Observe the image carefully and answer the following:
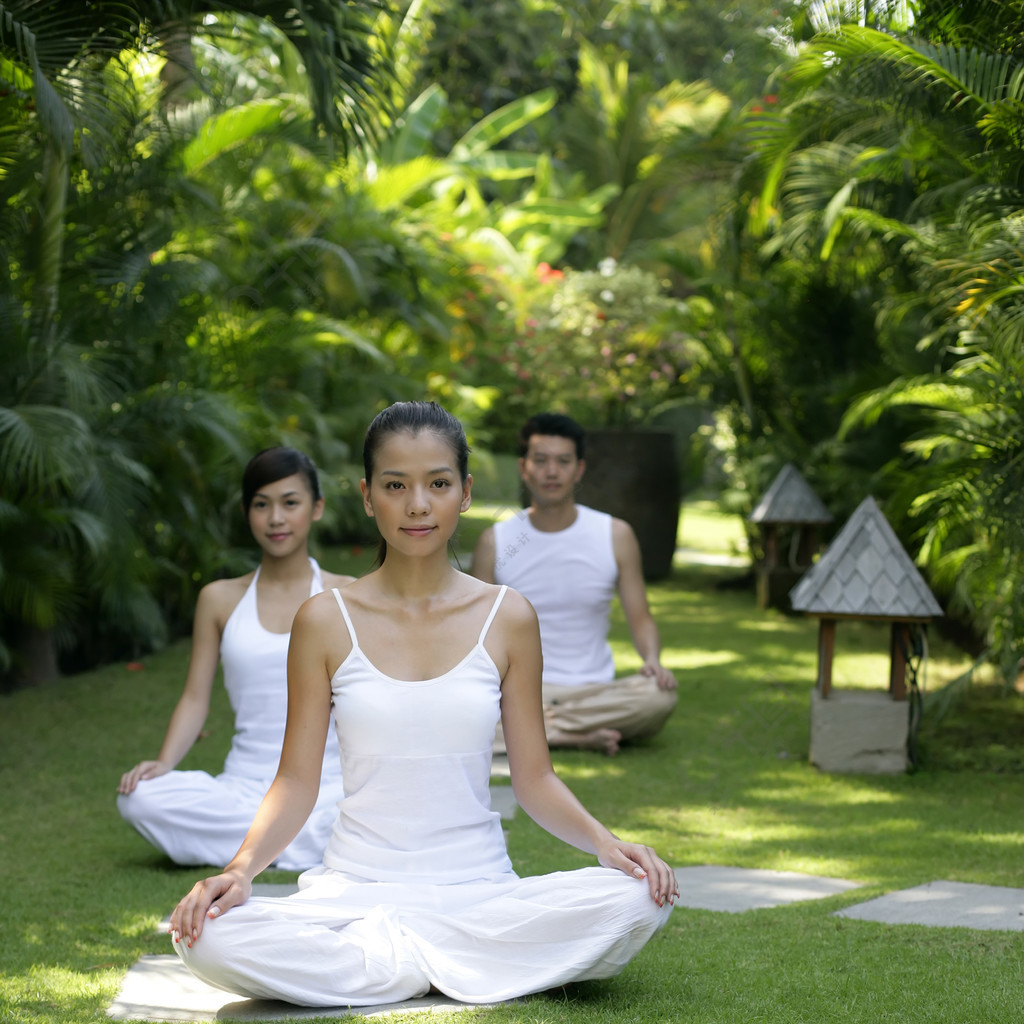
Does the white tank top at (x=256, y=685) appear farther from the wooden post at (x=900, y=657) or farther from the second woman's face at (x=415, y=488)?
the wooden post at (x=900, y=657)

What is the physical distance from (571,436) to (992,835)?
9.15 ft

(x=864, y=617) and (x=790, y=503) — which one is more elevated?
(x=790, y=503)

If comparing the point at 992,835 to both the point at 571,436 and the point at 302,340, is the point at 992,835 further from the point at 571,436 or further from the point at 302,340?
the point at 302,340

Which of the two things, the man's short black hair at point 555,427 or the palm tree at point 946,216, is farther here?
the man's short black hair at point 555,427

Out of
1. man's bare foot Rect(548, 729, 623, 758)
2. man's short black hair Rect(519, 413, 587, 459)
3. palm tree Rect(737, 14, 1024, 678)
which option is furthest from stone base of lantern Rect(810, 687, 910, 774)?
man's short black hair Rect(519, 413, 587, 459)

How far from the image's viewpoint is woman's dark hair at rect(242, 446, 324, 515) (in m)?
5.15

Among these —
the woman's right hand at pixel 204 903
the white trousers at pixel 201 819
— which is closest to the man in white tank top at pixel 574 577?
the white trousers at pixel 201 819

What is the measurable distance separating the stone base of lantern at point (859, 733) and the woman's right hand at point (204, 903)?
441 cm

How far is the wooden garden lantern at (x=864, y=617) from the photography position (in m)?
6.53

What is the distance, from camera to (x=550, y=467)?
22.6 ft

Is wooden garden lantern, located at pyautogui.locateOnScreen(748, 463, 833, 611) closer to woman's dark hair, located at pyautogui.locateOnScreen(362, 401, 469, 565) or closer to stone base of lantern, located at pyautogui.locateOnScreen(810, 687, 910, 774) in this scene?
stone base of lantern, located at pyautogui.locateOnScreen(810, 687, 910, 774)

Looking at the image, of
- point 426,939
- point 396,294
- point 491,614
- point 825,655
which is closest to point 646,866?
point 426,939

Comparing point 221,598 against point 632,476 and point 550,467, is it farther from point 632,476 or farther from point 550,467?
point 632,476

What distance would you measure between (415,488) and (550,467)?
3789 mm
